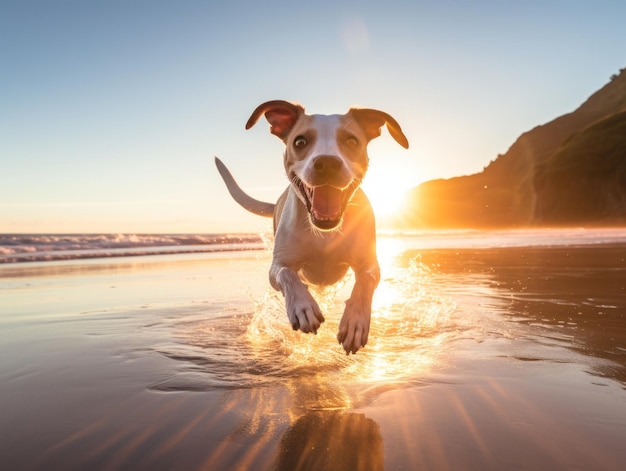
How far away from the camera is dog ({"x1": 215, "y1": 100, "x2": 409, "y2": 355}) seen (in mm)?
3346

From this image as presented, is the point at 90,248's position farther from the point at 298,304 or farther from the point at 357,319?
the point at 357,319

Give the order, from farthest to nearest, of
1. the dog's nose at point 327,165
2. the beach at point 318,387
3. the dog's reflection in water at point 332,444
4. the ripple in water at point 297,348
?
the dog's nose at point 327,165 < the ripple in water at point 297,348 < the beach at point 318,387 < the dog's reflection in water at point 332,444

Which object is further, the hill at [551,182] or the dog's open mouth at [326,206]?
the hill at [551,182]

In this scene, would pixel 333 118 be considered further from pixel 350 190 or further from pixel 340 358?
pixel 340 358

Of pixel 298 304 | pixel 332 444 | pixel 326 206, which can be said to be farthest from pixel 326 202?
pixel 332 444

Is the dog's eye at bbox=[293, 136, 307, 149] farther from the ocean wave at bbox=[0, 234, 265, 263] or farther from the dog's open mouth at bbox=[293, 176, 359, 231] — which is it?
the ocean wave at bbox=[0, 234, 265, 263]

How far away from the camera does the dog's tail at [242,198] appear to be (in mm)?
6758

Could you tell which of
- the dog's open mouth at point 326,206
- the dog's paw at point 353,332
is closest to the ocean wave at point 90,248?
the dog's open mouth at point 326,206

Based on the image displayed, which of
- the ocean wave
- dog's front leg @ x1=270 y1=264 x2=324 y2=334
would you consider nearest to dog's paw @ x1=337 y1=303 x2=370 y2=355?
dog's front leg @ x1=270 y1=264 x2=324 y2=334

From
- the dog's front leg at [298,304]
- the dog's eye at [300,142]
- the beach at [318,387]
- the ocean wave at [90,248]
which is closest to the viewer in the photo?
the beach at [318,387]

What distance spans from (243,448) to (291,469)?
0.30 metres

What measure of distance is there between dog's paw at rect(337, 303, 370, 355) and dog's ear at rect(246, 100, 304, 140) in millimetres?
1854

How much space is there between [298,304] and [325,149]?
3.90 feet

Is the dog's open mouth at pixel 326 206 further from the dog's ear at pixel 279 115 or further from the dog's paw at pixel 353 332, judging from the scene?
the dog's ear at pixel 279 115
